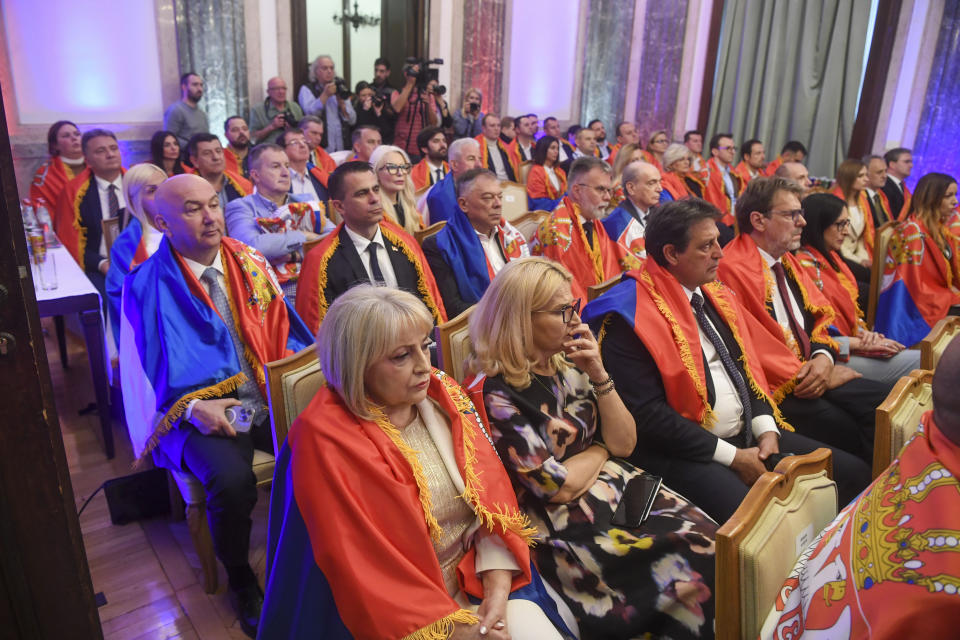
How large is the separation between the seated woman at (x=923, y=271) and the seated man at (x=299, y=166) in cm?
339

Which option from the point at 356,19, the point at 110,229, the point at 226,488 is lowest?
the point at 226,488

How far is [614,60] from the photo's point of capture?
30.4 ft

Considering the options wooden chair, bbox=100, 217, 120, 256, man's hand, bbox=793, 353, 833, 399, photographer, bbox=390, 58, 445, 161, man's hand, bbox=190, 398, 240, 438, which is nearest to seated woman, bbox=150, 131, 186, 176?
wooden chair, bbox=100, 217, 120, 256

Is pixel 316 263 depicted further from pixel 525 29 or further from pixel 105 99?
pixel 525 29

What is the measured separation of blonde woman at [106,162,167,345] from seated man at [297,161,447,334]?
68 centimetres

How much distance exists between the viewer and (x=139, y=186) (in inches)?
112

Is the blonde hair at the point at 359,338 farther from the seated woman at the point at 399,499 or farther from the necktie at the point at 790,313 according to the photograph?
the necktie at the point at 790,313

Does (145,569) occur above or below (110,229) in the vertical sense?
below

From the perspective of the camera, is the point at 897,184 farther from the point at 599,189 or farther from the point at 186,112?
the point at 186,112

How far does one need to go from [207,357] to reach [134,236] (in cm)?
112

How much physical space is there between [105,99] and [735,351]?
5721 mm

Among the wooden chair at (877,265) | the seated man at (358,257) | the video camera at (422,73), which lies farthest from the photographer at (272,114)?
the wooden chair at (877,265)

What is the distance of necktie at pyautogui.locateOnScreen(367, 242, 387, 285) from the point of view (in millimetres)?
2721

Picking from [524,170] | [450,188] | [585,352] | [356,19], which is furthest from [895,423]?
[356,19]
